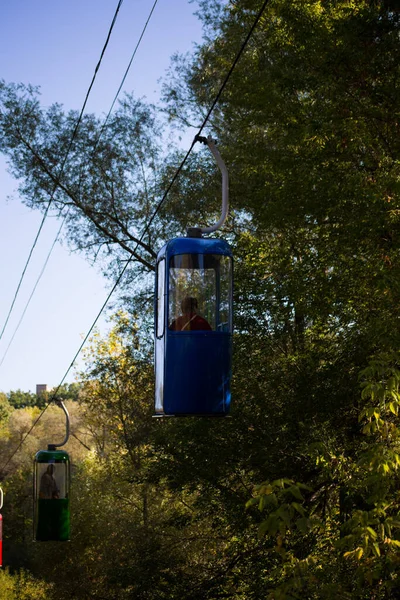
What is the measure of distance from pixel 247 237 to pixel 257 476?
4.26 meters

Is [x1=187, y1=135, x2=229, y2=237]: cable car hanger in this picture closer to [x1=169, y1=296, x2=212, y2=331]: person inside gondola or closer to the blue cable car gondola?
the blue cable car gondola

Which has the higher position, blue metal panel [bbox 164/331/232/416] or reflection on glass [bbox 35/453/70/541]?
blue metal panel [bbox 164/331/232/416]

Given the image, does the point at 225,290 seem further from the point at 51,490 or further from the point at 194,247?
the point at 51,490

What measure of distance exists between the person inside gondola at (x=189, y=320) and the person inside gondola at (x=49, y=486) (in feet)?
33.1

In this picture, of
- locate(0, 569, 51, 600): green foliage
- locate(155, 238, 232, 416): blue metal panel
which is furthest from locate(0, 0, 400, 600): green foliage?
locate(0, 569, 51, 600): green foliage

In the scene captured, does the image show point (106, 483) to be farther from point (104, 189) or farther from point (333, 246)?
point (333, 246)

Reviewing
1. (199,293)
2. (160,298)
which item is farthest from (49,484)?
(199,293)

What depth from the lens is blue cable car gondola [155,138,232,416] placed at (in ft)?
30.6

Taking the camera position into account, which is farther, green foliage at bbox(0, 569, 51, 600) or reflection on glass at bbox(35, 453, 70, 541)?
green foliage at bbox(0, 569, 51, 600)

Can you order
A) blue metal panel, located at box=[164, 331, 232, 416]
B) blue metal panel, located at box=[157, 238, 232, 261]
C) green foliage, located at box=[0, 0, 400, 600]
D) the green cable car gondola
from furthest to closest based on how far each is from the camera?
the green cable car gondola < green foliage, located at box=[0, 0, 400, 600] < blue metal panel, located at box=[157, 238, 232, 261] < blue metal panel, located at box=[164, 331, 232, 416]

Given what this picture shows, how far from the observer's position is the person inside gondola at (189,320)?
30.7ft

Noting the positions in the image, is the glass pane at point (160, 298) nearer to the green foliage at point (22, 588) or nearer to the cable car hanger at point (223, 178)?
the cable car hanger at point (223, 178)

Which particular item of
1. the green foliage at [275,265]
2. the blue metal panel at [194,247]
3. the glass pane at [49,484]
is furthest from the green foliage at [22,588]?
the blue metal panel at [194,247]

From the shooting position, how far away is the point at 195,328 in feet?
30.7
